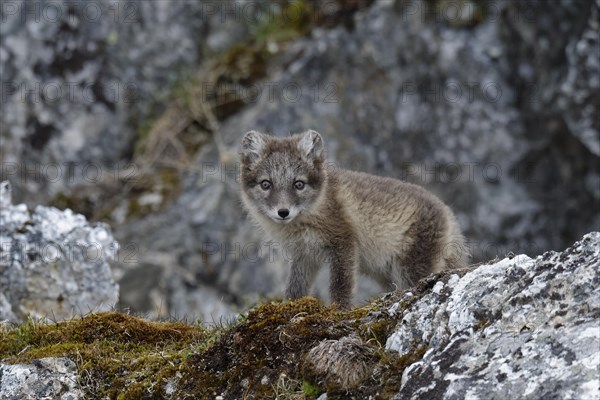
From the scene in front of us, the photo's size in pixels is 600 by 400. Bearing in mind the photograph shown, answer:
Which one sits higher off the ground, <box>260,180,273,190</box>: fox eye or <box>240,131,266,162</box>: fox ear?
<box>240,131,266,162</box>: fox ear

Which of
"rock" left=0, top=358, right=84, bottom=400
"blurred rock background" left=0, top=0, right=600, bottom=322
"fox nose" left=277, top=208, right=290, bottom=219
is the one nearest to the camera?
"rock" left=0, top=358, right=84, bottom=400

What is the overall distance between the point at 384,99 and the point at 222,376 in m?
8.86

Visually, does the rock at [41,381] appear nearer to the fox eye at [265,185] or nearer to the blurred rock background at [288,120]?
the fox eye at [265,185]

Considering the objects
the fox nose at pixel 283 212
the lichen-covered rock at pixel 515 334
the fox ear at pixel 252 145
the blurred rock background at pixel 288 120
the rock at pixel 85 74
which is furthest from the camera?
the rock at pixel 85 74

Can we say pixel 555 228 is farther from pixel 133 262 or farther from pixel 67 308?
pixel 67 308

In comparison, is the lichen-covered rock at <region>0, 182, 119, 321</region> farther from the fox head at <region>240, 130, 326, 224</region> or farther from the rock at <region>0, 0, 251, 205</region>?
the rock at <region>0, 0, 251, 205</region>

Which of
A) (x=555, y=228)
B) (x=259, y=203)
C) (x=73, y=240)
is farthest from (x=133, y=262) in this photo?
(x=555, y=228)

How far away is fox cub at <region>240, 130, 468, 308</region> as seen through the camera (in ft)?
25.9

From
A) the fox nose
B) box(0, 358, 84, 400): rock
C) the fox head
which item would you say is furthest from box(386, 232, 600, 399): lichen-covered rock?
the fox head

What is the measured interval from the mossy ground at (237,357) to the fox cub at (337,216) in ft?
8.12

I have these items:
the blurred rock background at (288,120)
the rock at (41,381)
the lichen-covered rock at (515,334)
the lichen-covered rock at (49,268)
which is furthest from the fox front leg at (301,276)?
the blurred rock background at (288,120)

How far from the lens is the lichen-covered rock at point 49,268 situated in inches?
320

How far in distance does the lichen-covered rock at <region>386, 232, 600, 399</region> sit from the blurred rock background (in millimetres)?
7589

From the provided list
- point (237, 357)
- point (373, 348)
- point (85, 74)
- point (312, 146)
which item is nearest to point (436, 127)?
point (312, 146)
